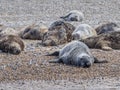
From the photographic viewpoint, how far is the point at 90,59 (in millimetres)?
10641

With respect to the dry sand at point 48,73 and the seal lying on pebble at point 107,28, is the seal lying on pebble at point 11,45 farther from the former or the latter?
the seal lying on pebble at point 107,28

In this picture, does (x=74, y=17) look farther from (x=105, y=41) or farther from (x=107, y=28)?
(x=105, y=41)

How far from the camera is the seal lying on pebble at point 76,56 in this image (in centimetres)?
1055

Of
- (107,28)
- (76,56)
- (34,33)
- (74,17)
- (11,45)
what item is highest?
(76,56)

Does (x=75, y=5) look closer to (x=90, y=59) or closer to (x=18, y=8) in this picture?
(x=18, y=8)

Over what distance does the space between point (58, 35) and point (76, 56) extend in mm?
3116

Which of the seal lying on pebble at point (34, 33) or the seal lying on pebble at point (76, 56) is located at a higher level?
the seal lying on pebble at point (76, 56)

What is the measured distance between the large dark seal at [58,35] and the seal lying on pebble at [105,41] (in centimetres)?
82

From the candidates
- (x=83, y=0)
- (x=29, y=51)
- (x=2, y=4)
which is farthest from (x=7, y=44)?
(x=83, y=0)

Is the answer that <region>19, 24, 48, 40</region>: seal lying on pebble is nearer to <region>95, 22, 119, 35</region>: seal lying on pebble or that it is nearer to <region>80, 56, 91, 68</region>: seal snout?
<region>95, 22, 119, 35</region>: seal lying on pebble

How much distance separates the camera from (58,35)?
45.7ft

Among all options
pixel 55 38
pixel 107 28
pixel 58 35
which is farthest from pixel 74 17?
pixel 55 38

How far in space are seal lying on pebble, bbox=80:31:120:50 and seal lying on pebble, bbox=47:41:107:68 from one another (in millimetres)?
1572

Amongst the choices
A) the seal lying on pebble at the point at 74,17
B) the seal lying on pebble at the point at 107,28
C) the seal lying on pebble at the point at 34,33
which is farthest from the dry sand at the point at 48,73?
the seal lying on pebble at the point at 74,17
